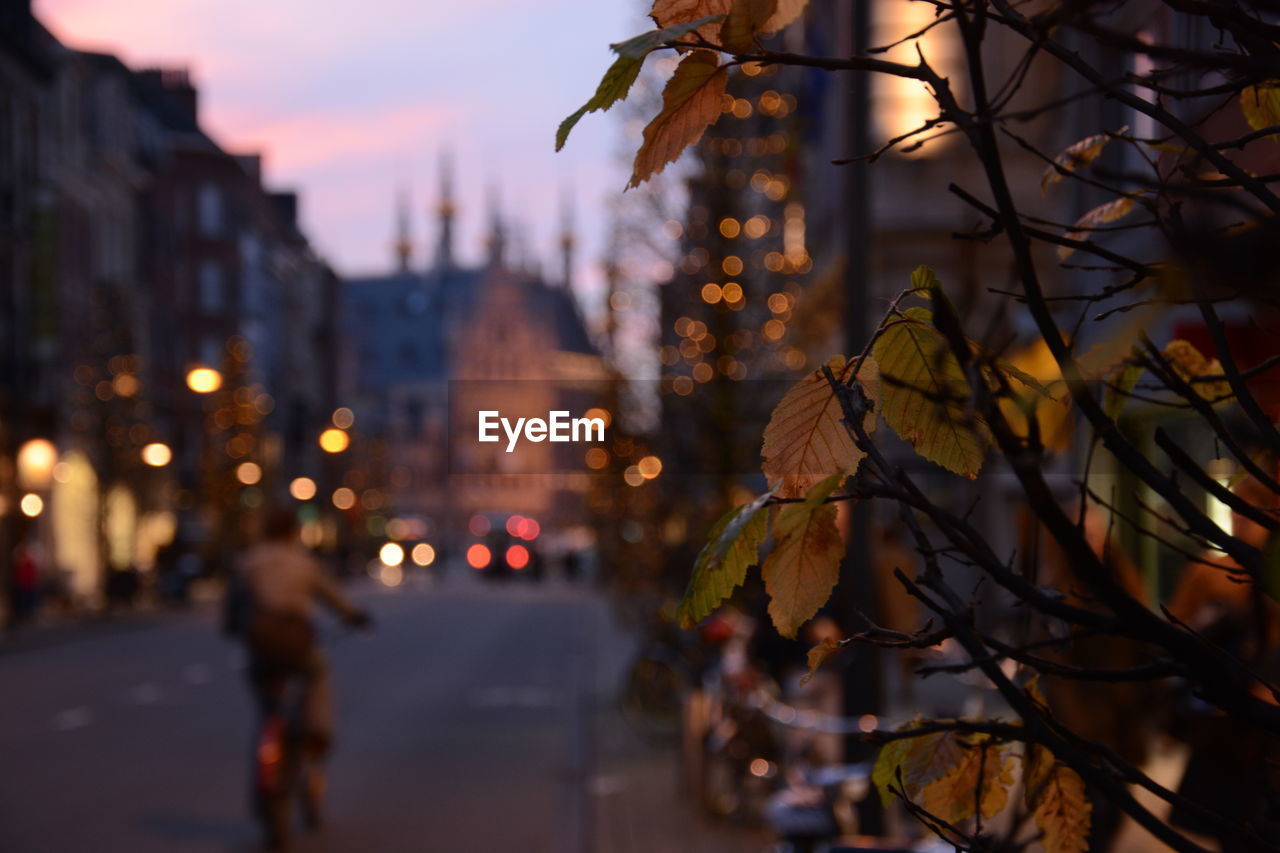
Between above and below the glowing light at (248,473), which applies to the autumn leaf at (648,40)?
below

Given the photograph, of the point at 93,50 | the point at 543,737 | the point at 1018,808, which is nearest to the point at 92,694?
the point at 543,737

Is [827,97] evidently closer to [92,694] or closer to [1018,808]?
[92,694]

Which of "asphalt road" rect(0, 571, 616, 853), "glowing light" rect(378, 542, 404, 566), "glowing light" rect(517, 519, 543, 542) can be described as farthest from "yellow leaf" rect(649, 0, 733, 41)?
"glowing light" rect(517, 519, 543, 542)

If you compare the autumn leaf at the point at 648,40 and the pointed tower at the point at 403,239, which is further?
the pointed tower at the point at 403,239

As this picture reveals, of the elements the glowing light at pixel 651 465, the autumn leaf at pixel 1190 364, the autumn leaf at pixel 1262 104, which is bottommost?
the autumn leaf at pixel 1190 364

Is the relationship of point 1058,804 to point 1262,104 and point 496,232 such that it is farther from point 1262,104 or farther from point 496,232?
point 496,232

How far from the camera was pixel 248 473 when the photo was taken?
68375 mm

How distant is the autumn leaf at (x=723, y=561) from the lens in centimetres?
206

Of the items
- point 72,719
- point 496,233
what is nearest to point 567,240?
point 496,233

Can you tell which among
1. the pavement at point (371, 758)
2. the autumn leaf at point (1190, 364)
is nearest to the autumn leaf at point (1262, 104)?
the autumn leaf at point (1190, 364)

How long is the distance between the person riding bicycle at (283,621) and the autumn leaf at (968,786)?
10157 mm

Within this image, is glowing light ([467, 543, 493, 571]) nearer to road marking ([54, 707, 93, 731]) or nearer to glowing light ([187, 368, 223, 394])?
glowing light ([187, 368, 223, 394])

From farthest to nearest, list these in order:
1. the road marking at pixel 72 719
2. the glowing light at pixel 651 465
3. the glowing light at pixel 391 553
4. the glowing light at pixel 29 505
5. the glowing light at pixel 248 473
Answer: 1. the glowing light at pixel 248 473
2. the glowing light at pixel 29 505
3. the road marking at pixel 72 719
4. the glowing light at pixel 651 465
5. the glowing light at pixel 391 553

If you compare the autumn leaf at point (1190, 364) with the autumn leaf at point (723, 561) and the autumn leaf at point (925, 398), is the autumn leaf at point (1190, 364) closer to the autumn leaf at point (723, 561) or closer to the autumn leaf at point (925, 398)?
the autumn leaf at point (925, 398)
